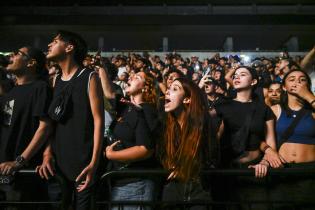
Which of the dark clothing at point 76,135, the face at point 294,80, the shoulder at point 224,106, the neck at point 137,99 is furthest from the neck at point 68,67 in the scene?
the face at point 294,80

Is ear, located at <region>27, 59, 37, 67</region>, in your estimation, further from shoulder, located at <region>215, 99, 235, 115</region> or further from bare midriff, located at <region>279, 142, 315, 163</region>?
bare midriff, located at <region>279, 142, 315, 163</region>

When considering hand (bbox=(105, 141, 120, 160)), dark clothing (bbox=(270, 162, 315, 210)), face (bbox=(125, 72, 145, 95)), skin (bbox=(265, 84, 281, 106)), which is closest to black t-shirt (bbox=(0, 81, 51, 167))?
hand (bbox=(105, 141, 120, 160))

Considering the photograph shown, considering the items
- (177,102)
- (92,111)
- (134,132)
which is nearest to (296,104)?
(177,102)

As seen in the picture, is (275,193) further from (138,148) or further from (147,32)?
(147,32)

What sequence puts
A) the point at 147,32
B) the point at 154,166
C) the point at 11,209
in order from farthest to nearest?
the point at 147,32
the point at 154,166
the point at 11,209

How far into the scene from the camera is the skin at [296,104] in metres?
3.46

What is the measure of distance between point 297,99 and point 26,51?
9.26ft

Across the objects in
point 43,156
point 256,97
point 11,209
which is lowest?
point 11,209

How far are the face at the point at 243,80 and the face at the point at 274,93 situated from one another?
5.17 feet

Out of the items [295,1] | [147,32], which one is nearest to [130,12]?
[147,32]

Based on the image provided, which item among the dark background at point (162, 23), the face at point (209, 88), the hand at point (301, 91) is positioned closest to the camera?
the hand at point (301, 91)

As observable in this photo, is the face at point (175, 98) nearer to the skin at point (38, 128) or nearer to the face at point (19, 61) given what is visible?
the skin at point (38, 128)

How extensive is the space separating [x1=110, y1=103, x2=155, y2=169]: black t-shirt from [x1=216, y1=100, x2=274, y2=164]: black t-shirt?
80cm

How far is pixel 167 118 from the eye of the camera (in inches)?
132
